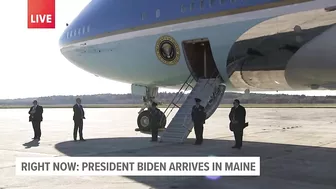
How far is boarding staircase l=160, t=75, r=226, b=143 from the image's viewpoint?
43.2ft

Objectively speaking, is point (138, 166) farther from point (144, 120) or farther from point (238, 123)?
point (144, 120)

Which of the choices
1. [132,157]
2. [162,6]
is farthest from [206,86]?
[132,157]

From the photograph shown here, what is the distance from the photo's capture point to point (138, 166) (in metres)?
9.02

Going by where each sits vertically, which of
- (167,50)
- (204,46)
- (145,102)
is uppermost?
(204,46)

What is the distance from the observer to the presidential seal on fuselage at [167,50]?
13484 mm

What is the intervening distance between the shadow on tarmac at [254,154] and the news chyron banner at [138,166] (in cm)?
41

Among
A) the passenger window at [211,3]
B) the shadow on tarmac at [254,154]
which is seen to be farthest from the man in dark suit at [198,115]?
the passenger window at [211,3]

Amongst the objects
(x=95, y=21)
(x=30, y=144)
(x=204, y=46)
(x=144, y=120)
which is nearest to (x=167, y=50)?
(x=204, y=46)

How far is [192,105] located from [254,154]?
3.65 m

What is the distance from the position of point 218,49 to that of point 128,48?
4035 mm

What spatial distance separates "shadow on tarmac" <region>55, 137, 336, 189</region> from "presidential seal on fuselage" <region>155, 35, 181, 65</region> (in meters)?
2.87

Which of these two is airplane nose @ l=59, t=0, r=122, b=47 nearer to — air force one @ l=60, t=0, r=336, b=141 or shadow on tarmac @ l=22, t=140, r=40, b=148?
air force one @ l=60, t=0, r=336, b=141

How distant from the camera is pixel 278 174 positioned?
7.91 m

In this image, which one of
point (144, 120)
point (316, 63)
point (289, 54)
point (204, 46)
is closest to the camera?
point (316, 63)
